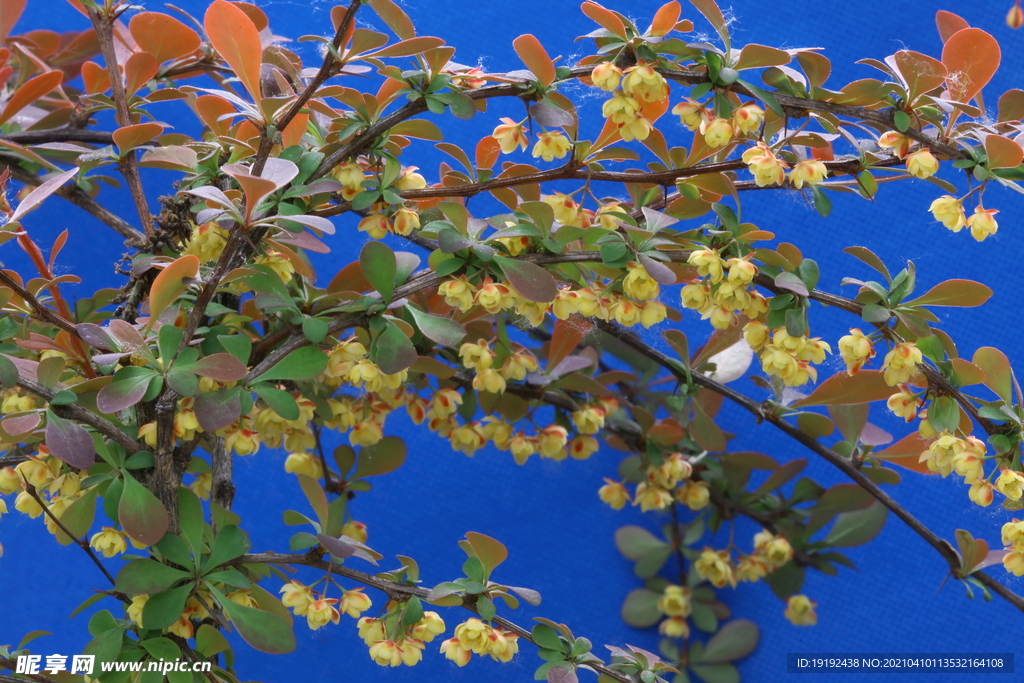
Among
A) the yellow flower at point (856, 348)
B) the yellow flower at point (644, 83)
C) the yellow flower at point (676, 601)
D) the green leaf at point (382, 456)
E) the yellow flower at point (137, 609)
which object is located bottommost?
the yellow flower at point (137, 609)

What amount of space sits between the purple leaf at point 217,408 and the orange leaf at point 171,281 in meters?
0.07

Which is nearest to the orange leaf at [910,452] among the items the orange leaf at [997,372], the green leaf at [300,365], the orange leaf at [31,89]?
the orange leaf at [997,372]

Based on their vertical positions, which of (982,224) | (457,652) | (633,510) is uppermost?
(633,510)

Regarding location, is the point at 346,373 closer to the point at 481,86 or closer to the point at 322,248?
the point at 322,248

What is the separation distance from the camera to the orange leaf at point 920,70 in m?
0.64

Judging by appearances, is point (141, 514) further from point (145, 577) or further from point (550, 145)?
point (550, 145)

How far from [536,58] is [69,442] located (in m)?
0.46

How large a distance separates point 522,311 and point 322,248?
0.17 m

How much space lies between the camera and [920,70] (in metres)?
→ 0.64

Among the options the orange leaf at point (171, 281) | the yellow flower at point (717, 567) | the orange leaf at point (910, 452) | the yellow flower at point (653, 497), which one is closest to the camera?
the orange leaf at point (171, 281)

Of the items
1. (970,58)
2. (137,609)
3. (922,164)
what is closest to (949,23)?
(970,58)

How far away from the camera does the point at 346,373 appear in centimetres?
71

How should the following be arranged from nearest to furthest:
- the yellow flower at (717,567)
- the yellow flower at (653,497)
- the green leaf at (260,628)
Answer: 1. the green leaf at (260,628)
2. the yellow flower at (653,497)
3. the yellow flower at (717,567)

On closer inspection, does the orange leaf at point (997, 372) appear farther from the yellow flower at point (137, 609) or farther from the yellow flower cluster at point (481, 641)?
the yellow flower at point (137, 609)
